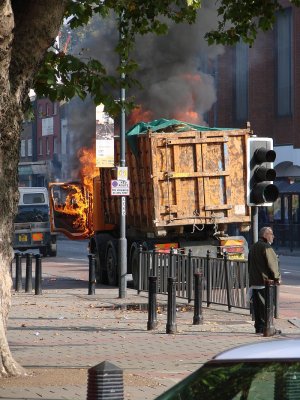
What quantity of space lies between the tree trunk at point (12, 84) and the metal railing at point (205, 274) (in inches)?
311

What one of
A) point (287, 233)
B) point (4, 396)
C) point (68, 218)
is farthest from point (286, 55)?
point (4, 396)

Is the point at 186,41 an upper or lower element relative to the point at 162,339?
upper

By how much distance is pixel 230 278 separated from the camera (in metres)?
19.4

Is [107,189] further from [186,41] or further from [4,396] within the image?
[4,396]

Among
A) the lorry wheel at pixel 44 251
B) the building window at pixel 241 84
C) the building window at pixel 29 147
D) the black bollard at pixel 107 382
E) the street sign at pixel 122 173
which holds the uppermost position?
the building window at pixel 241 84

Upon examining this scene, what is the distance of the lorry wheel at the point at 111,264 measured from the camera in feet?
88.5

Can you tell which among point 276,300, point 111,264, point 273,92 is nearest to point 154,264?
point 111,264

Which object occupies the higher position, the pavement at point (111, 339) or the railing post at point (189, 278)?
the railing post at point (189, 278)

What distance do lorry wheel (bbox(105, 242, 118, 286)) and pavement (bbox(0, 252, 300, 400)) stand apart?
9.39 ft

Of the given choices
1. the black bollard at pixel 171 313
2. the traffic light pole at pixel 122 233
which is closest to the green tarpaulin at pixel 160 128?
the traffic light pole at pixel 122 233

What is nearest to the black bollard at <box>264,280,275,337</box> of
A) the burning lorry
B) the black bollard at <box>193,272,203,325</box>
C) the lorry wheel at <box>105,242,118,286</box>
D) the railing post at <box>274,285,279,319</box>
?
the railing post at <box>274,285,279,319</box>

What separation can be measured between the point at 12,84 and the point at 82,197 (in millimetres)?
21473

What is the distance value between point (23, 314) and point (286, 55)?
36.0m

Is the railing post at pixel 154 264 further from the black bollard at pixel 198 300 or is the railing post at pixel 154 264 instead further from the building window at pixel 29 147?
the building window at pixel 29 147
